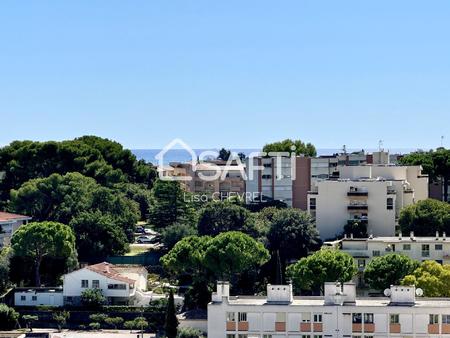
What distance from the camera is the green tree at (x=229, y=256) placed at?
49719 millimetres

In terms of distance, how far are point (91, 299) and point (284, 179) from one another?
1039 inches

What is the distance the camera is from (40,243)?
175 feet

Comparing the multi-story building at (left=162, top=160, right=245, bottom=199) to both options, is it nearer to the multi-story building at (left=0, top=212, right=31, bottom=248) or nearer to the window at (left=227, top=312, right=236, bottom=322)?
the multi-story building at (left=0, top=212, right=31, bottom=248)

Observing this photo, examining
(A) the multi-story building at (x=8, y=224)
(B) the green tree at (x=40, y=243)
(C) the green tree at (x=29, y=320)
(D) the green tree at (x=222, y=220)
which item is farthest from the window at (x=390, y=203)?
(C) the green tree at (x=29, y=320)

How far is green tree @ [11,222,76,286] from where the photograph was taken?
53.2 meters

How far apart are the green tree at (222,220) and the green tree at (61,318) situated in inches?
569

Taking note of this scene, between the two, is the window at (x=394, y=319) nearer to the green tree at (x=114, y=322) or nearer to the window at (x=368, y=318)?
the window at (x=368, y=318)

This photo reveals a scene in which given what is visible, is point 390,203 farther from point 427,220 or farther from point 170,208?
point 170,208

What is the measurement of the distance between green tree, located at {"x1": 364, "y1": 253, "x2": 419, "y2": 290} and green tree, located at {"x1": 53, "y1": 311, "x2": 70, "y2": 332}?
14057mm

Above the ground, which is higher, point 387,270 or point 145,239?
point 145,239

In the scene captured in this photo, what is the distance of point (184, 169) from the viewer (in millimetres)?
88812

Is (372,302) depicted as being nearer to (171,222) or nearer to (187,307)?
(187,307)

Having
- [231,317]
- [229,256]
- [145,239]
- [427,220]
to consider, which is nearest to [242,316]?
[231,317]

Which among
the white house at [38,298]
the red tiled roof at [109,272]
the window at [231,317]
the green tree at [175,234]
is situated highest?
the green tree at [175,234]
